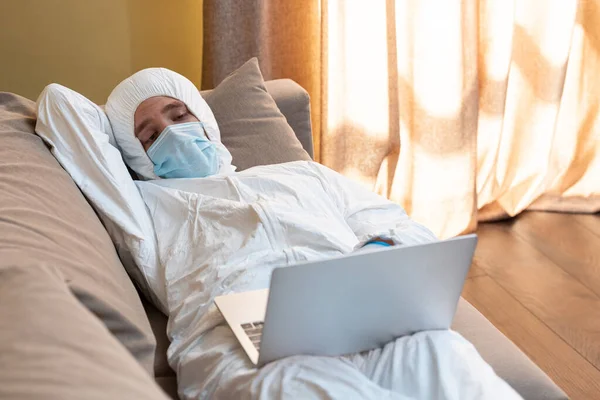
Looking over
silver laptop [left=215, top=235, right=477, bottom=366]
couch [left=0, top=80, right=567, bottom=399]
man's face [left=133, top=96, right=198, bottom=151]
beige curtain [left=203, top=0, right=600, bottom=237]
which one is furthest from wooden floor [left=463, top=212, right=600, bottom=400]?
man's face [left=133, top=96, right=198, bottom=151]

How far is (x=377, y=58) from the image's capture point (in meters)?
2.97

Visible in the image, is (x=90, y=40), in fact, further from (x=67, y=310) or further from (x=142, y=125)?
(x=67, y=310)

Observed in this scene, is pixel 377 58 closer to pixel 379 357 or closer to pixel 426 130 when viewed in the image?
pixel 426 130

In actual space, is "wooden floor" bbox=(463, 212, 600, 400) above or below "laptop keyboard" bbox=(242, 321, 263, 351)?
below

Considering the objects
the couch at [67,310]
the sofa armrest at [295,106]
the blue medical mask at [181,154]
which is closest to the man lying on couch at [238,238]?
the blue medical mask at [181,154]

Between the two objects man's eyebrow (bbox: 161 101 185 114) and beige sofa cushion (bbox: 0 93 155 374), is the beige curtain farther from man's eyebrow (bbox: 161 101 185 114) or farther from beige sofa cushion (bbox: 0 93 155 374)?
beige sofa cushion (bbox: 0 93 155 374)

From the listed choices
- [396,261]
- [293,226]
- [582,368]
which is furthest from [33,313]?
[582,368]

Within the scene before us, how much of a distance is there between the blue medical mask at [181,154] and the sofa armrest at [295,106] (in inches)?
18.9

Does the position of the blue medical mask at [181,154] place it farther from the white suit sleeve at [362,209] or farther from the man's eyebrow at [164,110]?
→ the white suit sleeve at [362,209]

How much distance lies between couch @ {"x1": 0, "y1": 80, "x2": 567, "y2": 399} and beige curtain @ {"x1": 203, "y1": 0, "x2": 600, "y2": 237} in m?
1.17

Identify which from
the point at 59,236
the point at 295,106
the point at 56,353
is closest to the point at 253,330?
the point at 59,236

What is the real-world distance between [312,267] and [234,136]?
3.80 ft

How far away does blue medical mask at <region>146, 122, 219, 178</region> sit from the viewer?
Answer: 79.7 inches

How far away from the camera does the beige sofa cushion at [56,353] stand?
2.60 ft
